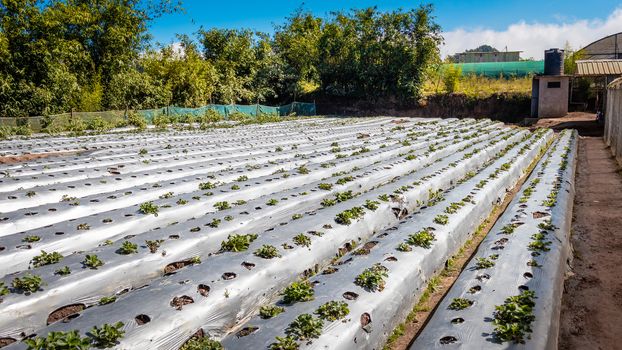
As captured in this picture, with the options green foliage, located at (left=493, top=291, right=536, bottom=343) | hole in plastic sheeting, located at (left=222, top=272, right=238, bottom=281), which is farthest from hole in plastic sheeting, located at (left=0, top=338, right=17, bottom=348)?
green foliage, located at (left=493, top=291, right=536, bottom=343)

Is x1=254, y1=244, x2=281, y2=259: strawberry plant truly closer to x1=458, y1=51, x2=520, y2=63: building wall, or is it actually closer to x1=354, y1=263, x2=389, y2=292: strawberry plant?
x1=354, y1=263, x2=389, y2=292: strawberry plant

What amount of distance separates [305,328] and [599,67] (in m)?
28.0

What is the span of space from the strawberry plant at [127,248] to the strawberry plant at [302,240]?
5.55 feet

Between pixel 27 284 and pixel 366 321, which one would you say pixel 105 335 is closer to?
pixel 27 284

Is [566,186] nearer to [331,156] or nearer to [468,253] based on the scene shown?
[468,253]

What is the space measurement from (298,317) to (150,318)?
3.57 feet

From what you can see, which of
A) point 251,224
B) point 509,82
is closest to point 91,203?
point 251,224

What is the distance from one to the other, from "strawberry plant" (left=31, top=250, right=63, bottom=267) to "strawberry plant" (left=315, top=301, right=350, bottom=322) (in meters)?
2.65

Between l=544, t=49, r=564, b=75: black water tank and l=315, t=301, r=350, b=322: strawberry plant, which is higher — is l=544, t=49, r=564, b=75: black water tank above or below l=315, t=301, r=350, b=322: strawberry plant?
above

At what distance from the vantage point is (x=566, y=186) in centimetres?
895

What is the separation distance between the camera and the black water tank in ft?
87.5

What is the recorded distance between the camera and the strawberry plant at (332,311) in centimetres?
350

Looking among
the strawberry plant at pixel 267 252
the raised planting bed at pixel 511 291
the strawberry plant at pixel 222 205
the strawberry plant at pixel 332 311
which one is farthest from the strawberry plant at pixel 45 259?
the raised planting bed at pixel 511 291

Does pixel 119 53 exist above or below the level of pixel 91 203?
above
